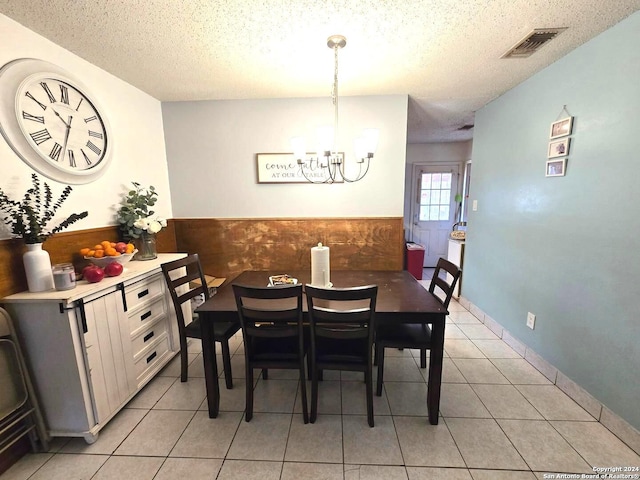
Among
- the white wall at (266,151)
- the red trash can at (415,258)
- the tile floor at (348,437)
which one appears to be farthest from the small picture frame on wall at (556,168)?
the red trash can at (415,258)

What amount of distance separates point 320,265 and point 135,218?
1.66 m

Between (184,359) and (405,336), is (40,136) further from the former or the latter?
(405,336)

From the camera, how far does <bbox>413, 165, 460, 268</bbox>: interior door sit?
16.8 feet

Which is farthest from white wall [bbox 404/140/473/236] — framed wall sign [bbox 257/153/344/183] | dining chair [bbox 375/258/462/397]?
dining chair [bbox 375/258/462/397]

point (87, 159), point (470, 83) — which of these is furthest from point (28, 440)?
point (470, 83)

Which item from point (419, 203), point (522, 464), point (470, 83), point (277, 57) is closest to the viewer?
point (522, 464)

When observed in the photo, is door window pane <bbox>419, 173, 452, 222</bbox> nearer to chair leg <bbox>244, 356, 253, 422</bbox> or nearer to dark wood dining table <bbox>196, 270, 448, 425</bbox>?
dark wood dining table <bbox>196, 270, 448, 425</bbox>

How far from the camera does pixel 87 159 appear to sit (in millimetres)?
2020

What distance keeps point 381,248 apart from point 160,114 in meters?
2.82

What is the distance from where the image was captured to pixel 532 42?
179 cm

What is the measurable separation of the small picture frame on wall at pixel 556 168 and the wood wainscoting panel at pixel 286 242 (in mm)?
1288

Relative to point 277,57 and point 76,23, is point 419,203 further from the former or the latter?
point 76,23

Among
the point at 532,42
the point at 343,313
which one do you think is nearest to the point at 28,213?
the point at 343,313

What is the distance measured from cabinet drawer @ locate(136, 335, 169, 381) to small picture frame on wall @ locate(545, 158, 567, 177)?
335 centimetres
